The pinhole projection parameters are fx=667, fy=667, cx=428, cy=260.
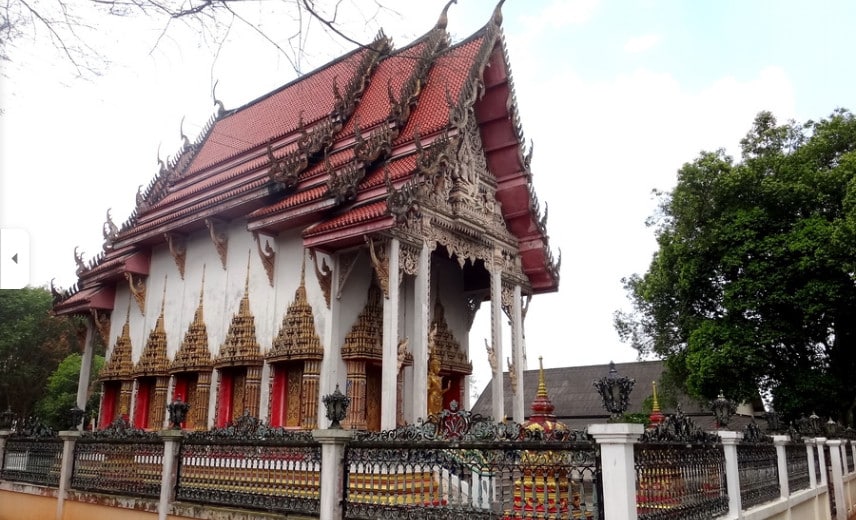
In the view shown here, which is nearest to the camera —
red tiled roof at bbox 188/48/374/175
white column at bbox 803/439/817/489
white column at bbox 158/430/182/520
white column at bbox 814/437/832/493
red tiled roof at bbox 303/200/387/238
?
white column at bbox 158/430/182/520

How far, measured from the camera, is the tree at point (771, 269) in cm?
1544

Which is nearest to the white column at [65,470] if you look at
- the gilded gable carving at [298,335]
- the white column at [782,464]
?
the gilded gable carving at [298,335]

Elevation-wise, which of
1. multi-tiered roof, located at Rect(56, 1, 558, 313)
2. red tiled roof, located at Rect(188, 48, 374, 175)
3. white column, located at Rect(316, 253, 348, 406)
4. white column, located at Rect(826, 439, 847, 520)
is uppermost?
red tiled roof, located at Rect(188, 48, 374, 175)

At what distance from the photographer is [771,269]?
52.6ft

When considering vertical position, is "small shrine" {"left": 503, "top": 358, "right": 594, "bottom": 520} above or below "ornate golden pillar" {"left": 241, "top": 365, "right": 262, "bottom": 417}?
below

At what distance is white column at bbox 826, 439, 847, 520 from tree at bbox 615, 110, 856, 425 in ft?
12.3

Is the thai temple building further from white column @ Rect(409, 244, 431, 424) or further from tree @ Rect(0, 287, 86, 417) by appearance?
tree @ Rect(0, 287, 86, 417)

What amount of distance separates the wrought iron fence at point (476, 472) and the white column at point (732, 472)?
1698mm

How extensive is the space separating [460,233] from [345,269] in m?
2.19

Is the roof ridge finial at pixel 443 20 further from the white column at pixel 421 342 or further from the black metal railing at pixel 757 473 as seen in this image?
the black metal railing at pixel 757 473

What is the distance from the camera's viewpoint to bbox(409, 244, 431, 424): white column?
948cm

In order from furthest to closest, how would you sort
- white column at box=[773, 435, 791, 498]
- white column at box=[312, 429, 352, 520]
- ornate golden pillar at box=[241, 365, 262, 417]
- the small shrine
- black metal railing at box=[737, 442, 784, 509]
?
ornate golden pillar at box=[241, 365, 262, 417]
white column at box=[773, 435, 791, 498]
black metal railing at box=[737, 442, 784, 509]
white column at box=[312, 429, 352, 520]
the small shrine

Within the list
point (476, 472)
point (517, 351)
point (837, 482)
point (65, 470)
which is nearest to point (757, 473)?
point (476, 472)

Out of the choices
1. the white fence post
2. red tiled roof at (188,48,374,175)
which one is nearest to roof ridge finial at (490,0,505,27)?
red tiled roof at (188,48,374,175)
